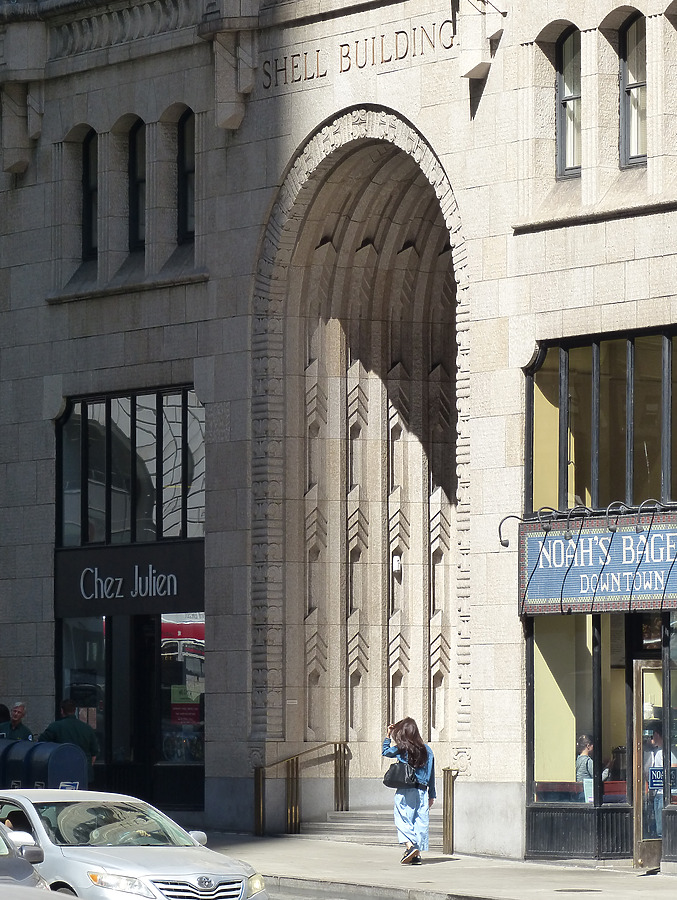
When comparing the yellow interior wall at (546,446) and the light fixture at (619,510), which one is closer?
the light fixture at (619,510)

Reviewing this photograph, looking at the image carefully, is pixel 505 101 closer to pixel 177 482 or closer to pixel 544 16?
pixel 544 16

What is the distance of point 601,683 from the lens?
26.2 metres

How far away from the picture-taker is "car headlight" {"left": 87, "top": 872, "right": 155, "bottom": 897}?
58.9 ft

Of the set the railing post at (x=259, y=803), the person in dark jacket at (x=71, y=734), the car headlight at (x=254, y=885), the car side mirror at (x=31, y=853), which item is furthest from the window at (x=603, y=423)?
the car side mirror at (x=31, y=853)

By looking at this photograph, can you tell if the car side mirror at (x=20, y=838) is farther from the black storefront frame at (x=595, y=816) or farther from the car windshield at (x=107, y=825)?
the black storefront frame at (x=595, y=816)

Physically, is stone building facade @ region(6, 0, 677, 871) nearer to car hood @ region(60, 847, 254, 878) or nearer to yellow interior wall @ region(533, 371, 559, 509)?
yellow interior wall @ region(533, 371, 559, 509)

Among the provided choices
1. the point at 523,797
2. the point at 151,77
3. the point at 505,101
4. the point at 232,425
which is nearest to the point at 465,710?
the point at 523,797

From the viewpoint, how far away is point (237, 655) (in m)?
31.0

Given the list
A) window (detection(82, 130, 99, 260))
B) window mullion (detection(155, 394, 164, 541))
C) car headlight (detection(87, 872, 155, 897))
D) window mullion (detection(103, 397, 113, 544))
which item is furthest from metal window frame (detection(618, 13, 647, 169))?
car headlight (detection(87, 872, 155, 897))

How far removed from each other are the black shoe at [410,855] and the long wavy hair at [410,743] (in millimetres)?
1064

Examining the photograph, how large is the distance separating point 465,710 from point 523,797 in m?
1.58

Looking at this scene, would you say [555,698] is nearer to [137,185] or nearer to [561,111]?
[561,111]

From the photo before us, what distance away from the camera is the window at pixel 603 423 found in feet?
84.4

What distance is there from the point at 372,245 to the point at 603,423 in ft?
22.4
